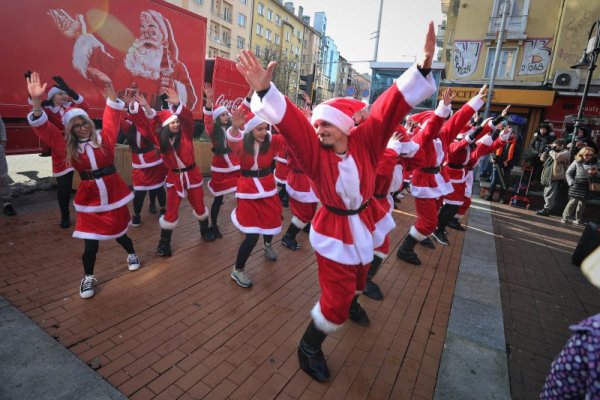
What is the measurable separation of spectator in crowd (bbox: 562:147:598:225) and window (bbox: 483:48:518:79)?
14.4 m

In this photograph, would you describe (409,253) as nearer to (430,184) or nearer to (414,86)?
(430,184)

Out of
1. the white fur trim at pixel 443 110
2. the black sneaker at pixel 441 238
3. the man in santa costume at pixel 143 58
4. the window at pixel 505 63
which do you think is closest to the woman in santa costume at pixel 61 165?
the man in santa costume at pixel 143 58

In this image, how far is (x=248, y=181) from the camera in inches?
158

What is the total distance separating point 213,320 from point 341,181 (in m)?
1.91

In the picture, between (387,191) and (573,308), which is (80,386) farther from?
(573,308)

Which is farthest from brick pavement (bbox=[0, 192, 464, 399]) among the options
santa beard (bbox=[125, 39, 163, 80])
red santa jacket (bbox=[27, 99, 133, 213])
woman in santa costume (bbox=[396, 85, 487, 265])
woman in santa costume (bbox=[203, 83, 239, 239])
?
santa beard (bbox=[125, 39, 163, 80])

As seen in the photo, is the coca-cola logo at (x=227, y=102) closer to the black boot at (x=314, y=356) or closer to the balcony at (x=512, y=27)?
the black boot at (x=314, y=356)

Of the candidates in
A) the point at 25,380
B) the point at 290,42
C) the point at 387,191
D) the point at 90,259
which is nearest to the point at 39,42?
the point at 90,259

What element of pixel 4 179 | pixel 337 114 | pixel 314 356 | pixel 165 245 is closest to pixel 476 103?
pixel 337 114

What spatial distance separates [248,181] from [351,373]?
227cm

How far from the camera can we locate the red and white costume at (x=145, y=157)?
17.0ft

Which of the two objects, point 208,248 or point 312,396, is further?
point 208,248

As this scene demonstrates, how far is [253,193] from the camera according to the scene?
396 centimetres

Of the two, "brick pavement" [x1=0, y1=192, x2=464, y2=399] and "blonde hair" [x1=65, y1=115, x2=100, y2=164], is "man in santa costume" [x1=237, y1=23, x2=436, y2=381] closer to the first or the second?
"brick pavement" [x1=0, y1=192, x2=464, y2=399]
